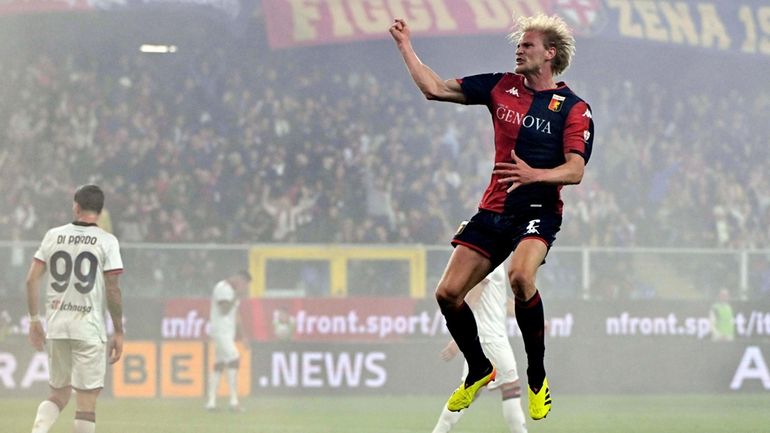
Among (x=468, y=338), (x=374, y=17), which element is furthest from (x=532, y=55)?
(x=374, y=17)

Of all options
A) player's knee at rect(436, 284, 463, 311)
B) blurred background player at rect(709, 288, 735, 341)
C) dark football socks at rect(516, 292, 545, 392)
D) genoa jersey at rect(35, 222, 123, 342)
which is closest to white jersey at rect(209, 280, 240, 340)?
blurred background player at rect(709, 288, 735, 341)

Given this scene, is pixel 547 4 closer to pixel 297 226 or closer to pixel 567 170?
pixel 297 226

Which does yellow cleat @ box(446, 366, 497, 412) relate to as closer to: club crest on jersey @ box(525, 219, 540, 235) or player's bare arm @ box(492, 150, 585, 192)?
club crest on jersey @ box(525, 219, 540, 235)

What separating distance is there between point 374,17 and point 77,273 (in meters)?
15.2

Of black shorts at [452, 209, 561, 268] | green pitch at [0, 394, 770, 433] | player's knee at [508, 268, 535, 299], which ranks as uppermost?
black shorts at [452, 209, 561, 268]

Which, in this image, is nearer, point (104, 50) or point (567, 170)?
point (567, 170)

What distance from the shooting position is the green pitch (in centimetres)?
1542

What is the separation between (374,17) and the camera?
79.6 feet

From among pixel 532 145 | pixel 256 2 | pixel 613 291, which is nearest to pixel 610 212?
pixel 613 291

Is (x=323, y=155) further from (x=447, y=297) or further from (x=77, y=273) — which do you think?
(x=447, y=297)

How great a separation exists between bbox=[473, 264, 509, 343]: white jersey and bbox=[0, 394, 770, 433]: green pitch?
3402 mm

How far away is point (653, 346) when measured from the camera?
21500 mm

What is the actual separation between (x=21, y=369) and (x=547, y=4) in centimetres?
1109

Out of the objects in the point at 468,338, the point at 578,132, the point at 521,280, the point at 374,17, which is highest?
the point at 374,17
